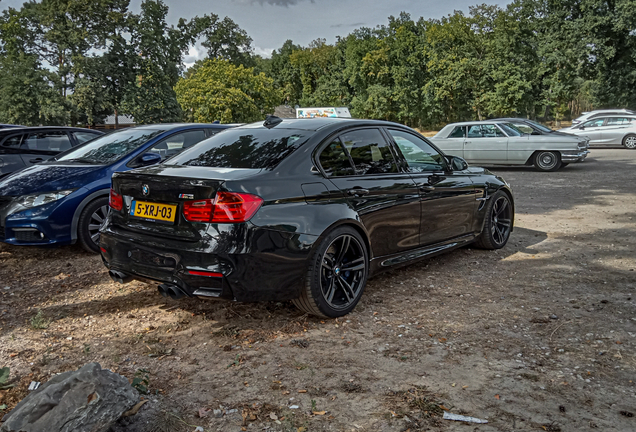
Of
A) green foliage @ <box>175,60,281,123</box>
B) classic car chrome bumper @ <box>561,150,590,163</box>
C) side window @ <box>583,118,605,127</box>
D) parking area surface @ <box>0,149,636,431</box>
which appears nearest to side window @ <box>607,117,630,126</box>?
side window @ <box>583,118,605,127</box>

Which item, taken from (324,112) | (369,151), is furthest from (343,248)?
(324,112)

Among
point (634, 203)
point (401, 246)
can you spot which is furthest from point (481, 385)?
point (634, 203)

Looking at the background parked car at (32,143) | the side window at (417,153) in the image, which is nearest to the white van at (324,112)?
the background parked car at (32,143)

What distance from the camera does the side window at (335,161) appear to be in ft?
13.8

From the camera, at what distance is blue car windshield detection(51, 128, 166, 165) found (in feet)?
21.6

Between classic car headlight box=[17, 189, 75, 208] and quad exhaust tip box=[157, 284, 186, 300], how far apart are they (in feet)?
9.91

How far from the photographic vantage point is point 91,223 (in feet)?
20.2

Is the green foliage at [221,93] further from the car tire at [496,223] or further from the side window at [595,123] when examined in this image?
the car tire at [496,223]

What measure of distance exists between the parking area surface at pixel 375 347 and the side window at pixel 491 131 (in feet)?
34.3

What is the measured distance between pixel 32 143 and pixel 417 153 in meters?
6.88

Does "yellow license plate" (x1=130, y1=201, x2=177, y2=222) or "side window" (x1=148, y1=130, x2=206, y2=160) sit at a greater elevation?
"side window" (x1=148, y1=130, x2=206, y2=160)

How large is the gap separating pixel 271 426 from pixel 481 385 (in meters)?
1.27

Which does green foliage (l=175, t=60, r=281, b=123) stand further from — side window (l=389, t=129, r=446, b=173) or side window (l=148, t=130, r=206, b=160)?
side window (l=389, t=129, r=446, b=173)

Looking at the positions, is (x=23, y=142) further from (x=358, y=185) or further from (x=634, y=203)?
(x=634, y=203)
